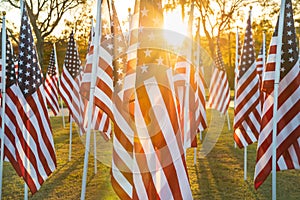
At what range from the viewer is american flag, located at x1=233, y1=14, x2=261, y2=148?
9.45 meters

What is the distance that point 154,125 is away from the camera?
207 inches

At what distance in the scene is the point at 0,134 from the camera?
8.08m

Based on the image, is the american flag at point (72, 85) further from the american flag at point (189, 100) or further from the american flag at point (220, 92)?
the american flag at point (220, 92)

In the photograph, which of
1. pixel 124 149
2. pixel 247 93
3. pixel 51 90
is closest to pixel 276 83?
pixel 124 149

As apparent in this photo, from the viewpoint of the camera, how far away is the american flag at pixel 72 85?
38.3ft

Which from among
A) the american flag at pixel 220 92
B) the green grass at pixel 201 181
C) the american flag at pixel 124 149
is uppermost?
the american flag at pixel 124 149

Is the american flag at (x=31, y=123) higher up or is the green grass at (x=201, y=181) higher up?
the american flag at (x=31, y=123)

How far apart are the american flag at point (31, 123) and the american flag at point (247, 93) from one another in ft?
13.2

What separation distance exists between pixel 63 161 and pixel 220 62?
28.7ft

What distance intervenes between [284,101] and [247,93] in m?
2.92

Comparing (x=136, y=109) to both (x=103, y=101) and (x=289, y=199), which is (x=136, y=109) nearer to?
(x=103, y=101)

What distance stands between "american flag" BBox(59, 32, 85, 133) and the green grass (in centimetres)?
130

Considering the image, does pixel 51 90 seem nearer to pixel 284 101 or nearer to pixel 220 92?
pixel 220 92

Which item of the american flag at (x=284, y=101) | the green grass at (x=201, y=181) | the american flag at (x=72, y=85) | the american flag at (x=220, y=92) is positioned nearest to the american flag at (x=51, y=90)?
the american flag at (x=72, y=85)
